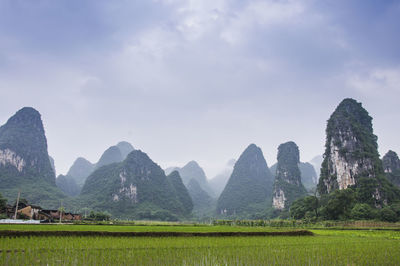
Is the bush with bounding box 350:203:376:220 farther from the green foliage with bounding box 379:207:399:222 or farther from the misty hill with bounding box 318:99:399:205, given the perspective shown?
the misty hill with bounding box 318:99:399:205

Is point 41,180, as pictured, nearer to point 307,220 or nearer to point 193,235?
point 307,220

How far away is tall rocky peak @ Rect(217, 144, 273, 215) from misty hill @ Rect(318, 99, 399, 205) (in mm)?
37221

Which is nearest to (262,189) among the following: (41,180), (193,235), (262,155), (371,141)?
(262,155)

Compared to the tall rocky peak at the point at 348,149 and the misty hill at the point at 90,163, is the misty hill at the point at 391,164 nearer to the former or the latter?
the tall rocky peak at the point at 348,149

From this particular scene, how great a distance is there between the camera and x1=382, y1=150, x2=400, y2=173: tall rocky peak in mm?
57188

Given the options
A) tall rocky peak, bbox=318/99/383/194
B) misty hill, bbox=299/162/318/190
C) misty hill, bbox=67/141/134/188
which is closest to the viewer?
tall rocky peak, bbox=318/99/383/194

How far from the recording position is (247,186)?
326 feet

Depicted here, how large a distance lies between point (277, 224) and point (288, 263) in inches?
1173

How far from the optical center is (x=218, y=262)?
647 centimetres

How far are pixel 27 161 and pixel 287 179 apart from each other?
69.5m

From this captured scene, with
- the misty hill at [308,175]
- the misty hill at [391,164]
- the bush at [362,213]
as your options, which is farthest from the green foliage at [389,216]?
the misty hill at [308,175]

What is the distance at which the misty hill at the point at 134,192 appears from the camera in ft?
228

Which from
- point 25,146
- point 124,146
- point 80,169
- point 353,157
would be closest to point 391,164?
point 353,157

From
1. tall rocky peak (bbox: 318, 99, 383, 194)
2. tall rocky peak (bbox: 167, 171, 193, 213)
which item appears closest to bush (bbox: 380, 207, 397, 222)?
tall rocky peak (bbox: 318, 99, 383, 194)
